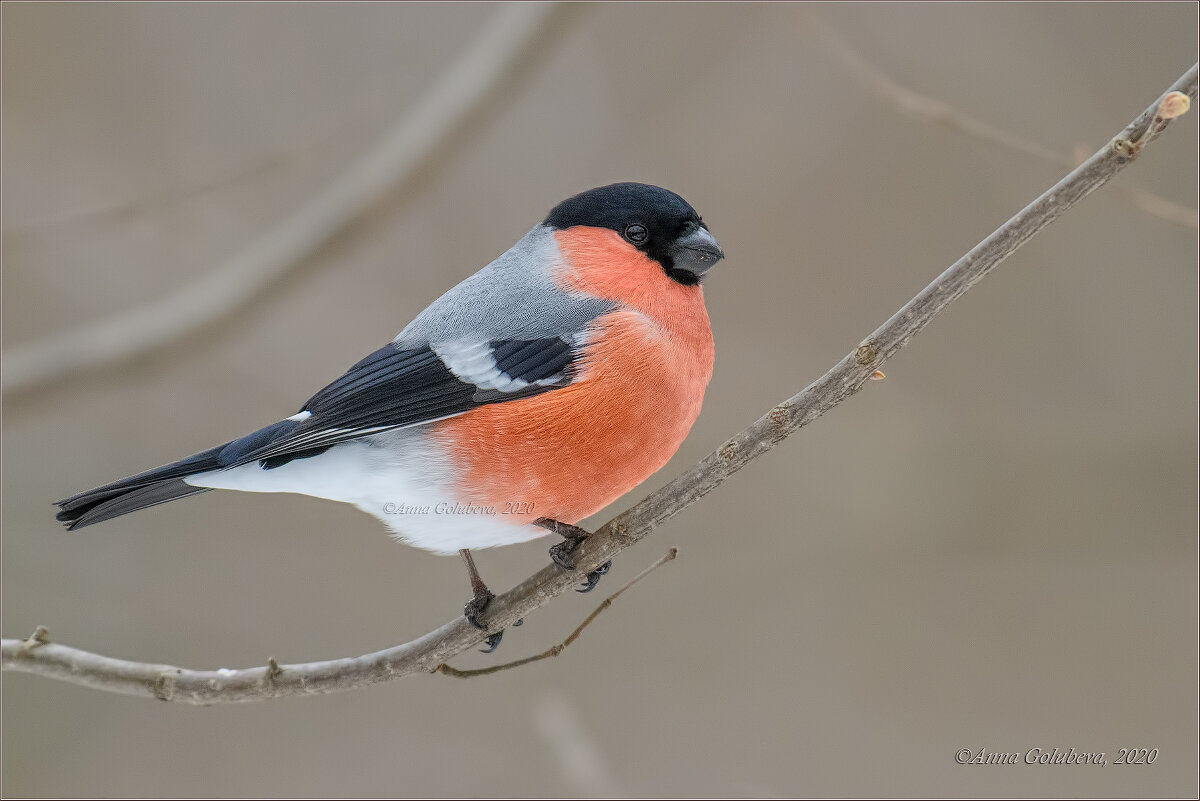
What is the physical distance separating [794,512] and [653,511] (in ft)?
6.71

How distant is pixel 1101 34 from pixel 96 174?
148 inches

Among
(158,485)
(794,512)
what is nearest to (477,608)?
(158,485)

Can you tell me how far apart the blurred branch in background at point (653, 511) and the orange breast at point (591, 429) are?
0.15 meters

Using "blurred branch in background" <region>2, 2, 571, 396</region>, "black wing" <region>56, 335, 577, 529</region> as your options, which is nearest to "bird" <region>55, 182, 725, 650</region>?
"black wing" <region>56, 335, 577, 529</region>

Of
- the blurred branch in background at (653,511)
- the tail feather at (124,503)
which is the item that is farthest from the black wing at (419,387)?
the blurred branch in background at (653,511)

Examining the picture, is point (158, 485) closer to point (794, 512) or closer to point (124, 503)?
point (124, 503)

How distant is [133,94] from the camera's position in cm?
411

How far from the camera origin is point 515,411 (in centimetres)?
194

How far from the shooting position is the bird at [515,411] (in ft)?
6.22

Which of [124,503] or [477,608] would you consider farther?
[477,608]

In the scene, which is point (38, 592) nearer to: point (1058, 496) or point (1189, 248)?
point (1058, 496)

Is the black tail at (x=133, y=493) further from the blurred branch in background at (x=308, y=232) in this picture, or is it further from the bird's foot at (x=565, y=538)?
the blurred branch in background at (x=308, y=232)

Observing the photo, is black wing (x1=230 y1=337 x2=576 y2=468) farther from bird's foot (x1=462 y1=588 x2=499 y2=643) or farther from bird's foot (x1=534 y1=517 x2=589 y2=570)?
bird's foot (x1=462 y1=588 x2=499 y2=643)

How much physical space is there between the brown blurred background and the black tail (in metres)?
1.48
